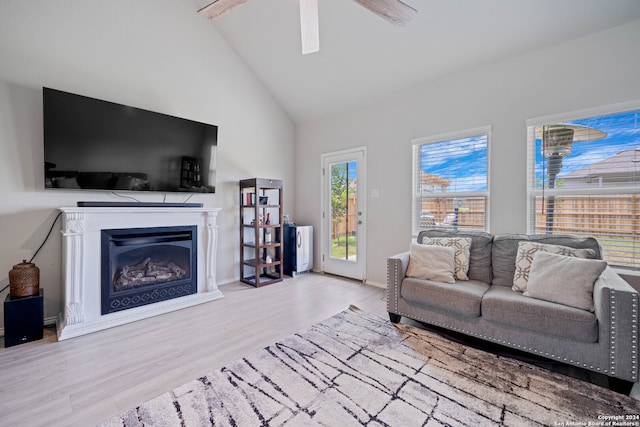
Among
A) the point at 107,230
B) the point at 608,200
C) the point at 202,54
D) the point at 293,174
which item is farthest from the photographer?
the point at 293,174

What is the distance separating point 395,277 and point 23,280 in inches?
125


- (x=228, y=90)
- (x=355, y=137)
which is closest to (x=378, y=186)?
(x=355, y=137)

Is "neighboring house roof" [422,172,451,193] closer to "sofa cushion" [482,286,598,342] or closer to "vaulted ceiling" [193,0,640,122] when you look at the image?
"vaulted ceiling" [193,0,640,122]

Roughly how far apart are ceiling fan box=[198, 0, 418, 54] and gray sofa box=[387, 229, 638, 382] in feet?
6.47

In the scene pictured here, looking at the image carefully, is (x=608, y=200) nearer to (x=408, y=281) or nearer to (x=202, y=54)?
(x=408, y=281)

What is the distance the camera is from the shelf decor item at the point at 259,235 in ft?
12.6

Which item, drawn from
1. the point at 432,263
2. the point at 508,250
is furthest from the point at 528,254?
the point at 432,263

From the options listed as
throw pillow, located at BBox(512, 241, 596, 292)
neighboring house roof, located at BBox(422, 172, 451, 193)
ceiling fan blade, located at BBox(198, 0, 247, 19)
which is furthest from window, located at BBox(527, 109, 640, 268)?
ceiling fan blade, located at BBox(198, 0, 247, 19)

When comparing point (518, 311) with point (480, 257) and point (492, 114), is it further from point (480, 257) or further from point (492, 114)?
point (492, 114)

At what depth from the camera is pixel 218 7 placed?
222 centimetres

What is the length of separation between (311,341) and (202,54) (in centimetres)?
374

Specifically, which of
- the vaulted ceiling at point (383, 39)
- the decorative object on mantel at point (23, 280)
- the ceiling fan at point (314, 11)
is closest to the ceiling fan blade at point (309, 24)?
the ceiling fan at point (314, 11)

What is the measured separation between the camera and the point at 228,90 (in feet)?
13.0

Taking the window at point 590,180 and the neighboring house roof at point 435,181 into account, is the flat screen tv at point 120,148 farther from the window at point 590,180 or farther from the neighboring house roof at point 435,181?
the window at point 590,180
